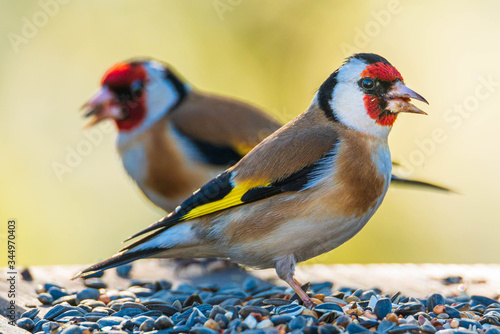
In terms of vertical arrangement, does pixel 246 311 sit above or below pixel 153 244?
below

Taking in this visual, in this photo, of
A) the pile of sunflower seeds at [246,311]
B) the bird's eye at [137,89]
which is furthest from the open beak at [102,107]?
the pile of sunflower seeds at [246,311]

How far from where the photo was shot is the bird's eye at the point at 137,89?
19.5 ft

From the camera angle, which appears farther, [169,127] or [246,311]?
[169,127]

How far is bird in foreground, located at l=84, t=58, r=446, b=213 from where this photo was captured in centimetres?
542

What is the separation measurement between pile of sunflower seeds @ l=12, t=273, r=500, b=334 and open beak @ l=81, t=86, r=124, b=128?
1.86 metres

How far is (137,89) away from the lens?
235 inches

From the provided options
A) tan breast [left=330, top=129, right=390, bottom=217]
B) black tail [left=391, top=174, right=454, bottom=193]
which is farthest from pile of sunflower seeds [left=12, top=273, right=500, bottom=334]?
black tail [left=391, top=174, right=454, bottom=193]

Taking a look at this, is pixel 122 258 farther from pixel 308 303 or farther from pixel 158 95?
pixel 158 95

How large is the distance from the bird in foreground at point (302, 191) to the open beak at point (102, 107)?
238cm

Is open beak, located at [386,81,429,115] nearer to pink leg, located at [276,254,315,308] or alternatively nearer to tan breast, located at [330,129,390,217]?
tan breast, located at [330,129,390,217]

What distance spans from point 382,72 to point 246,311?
4.70 ft

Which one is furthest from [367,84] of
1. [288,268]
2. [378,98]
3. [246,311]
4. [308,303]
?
[246,311]

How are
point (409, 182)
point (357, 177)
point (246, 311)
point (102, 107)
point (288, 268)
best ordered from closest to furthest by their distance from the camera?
point (246, 311), point (357, 177), point (288, 268), point (409, 182), point (102, 107)

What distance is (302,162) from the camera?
3.56 metres
